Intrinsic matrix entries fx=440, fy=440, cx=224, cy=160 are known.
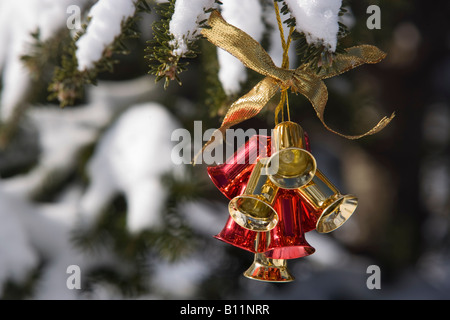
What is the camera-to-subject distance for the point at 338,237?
1.49m

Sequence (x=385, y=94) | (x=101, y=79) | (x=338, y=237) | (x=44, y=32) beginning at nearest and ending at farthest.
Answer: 1. (x=44, y=32)
2. (x=101, y=79)
3. (x=385, y=94)
4. (x=338, y=237)

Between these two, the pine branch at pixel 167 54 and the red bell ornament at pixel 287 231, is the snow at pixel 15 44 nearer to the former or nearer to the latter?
the pine branch at pixel 167 54

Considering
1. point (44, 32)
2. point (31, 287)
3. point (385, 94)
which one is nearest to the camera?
point (44, 32)

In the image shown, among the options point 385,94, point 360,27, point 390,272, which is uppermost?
point 385,94

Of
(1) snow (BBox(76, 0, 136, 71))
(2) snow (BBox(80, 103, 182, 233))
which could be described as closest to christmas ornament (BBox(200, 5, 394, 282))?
(1) snow (BBox(76, 0, 136, 71))

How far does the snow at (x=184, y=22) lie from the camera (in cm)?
48

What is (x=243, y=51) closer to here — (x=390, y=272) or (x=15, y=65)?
(x=15, y=65)

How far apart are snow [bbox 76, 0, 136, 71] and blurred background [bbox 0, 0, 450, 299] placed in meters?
0.19

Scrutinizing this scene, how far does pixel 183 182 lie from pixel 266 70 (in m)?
0.41

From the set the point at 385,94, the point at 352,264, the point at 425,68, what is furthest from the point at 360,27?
the point at 352,264

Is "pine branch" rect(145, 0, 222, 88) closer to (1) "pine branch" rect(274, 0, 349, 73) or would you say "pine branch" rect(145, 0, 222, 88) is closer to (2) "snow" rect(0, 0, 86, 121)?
(1) "pine branch" rect(274, 0, 349, 73)

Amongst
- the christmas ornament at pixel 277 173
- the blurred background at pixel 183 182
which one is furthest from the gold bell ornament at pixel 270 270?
the blurred background at pixel 183 182

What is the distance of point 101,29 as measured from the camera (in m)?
0.56

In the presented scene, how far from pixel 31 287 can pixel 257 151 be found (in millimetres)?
666
